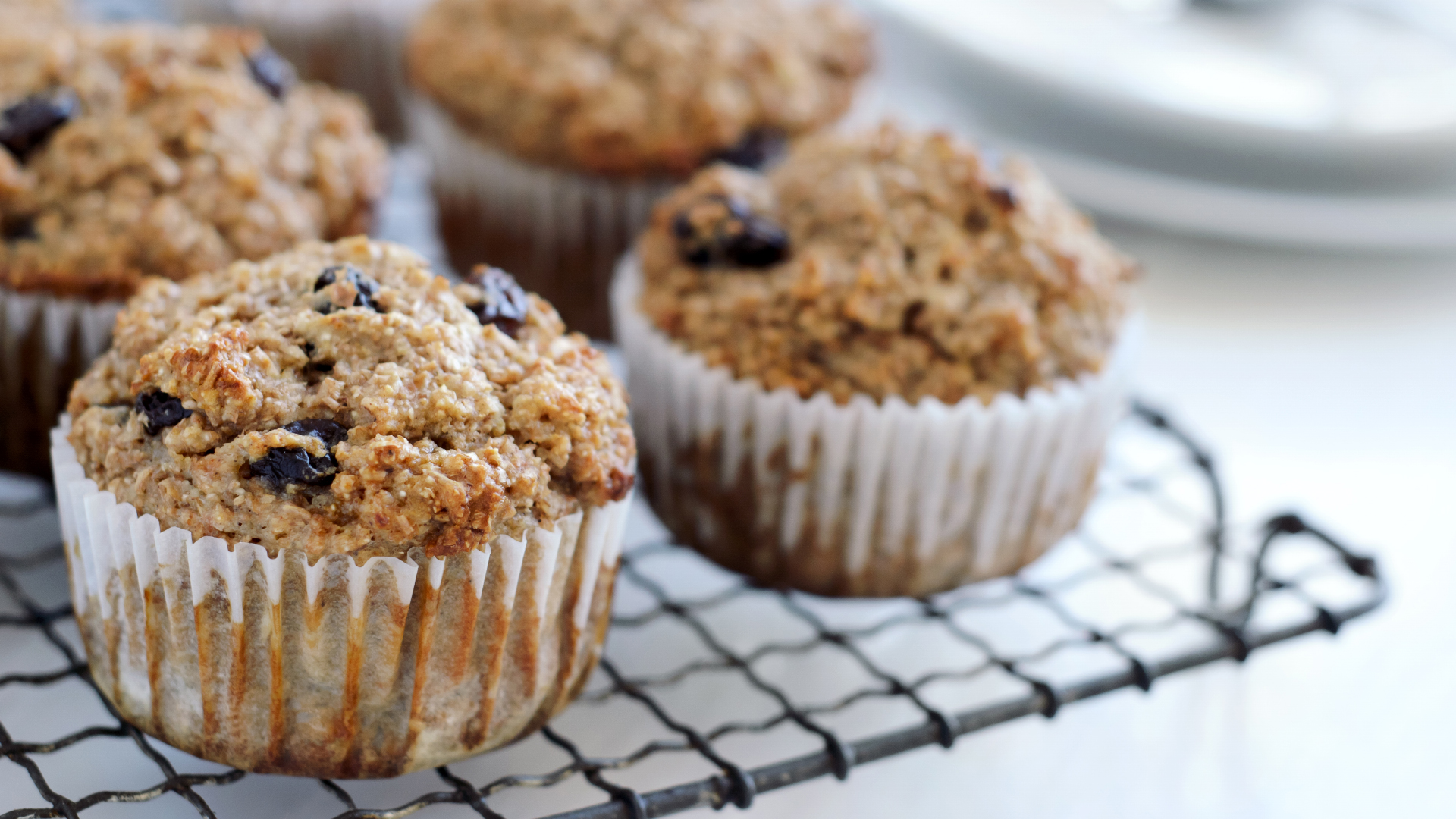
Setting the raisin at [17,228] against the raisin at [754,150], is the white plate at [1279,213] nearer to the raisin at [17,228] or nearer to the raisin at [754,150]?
the raisin at [754,150]

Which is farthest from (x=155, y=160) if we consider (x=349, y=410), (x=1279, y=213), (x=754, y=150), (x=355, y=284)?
(x=1279, y=213)

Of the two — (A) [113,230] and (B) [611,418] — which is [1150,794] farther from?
(A) [113,230]

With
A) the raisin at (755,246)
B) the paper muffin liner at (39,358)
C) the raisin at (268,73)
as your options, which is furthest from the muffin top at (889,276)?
the paper muffin liner at (39,358)

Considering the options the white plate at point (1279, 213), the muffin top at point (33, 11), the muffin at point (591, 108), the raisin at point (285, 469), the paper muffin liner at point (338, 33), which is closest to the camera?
the raisin at point (285, 469)

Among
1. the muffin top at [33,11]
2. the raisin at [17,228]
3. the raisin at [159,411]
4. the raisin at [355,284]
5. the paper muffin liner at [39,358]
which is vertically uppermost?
the raisin at [355,284]

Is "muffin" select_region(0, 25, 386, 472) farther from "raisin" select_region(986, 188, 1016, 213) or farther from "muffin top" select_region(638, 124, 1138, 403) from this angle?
"raisin" select_region(986, 188, 1016, 213)

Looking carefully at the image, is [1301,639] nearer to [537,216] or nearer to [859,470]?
[859,470]
